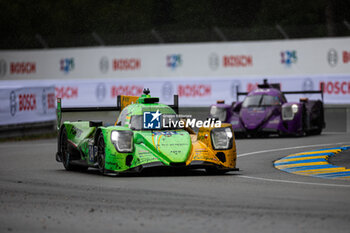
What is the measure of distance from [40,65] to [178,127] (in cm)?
2809

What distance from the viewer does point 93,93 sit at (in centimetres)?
3269

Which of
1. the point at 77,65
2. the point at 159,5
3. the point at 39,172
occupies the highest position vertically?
the point at 159,5

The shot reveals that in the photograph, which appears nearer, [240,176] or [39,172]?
[240,176]

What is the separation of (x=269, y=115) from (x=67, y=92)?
49.5 feet

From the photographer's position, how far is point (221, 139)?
37.9 feet

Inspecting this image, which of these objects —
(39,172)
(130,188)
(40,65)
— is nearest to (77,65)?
(40,65)

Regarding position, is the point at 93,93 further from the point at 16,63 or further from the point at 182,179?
the point at 182,179

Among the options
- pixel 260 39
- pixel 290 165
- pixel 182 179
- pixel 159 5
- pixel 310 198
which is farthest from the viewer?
pixel 159 5

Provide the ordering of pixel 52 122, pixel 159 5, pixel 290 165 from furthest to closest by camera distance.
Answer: pixel 159 5, pixel 52 122, pixel 290 165

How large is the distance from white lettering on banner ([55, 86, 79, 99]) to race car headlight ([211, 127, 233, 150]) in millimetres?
21902

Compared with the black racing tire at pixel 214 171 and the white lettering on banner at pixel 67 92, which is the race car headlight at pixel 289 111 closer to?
the black racing tire at pixel 214 171

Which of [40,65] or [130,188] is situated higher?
[40,65]

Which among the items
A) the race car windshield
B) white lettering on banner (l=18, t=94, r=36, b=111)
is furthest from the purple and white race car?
white lettering on banner (l=18, t=94, r=36, b=111)

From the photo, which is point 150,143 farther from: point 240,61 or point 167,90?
point 240,61
